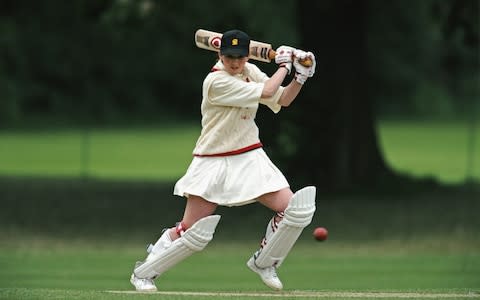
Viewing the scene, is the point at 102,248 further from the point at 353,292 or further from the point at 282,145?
the point at 353,292

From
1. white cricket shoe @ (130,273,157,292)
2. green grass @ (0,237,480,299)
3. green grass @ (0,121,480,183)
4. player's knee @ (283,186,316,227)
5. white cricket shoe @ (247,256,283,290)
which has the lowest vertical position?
green grass @ (0,121,480,183)

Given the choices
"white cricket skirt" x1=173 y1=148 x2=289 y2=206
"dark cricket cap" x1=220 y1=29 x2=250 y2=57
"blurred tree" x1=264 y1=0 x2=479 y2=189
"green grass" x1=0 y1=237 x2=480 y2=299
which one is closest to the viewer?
"dark cricket cap" x1=220 y1=29 x2=250 y2=57

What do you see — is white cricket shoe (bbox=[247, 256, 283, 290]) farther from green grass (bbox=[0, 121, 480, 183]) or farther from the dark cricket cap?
green grass (bbox=[0, 121, 480, 183])

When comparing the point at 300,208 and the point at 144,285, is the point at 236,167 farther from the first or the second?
the point at 144,285

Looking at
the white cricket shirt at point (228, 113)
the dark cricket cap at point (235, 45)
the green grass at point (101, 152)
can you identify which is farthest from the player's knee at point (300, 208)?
the green grass at point (101, 152)

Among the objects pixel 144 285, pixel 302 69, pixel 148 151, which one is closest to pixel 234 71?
pixel 302 69

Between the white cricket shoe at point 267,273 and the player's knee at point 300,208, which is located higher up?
the player's knee at point 300,208

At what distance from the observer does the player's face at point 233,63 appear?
800 cm

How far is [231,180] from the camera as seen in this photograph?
800 cm

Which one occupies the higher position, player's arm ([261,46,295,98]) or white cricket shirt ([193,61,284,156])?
player's arm ([261,46,295,98])

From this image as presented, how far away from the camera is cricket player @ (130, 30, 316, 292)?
793cm

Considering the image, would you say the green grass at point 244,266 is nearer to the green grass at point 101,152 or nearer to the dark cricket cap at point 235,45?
the dark cricket cap at point 235,45

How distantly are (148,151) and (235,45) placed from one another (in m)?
31.3

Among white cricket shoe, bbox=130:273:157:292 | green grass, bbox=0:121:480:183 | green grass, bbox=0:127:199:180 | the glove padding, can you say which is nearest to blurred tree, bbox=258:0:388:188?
green grass, bbox=0:121:480:183
